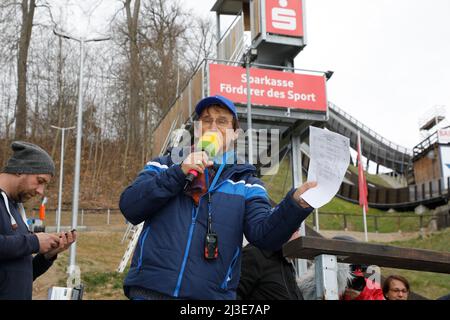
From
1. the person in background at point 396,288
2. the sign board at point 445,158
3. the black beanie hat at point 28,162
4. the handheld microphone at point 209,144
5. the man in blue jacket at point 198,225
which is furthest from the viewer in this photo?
the sign board at point 445,158

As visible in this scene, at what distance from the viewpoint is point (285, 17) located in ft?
56.7

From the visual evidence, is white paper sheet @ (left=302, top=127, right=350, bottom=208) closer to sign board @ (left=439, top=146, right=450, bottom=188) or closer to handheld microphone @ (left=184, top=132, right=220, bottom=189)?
handheld microphone @ (left=184, top=132, right=220, bottom=189)

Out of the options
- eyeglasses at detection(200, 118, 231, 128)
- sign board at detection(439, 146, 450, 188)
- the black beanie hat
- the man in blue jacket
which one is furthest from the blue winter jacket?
sign board at detection(439, 146, 450, 188)

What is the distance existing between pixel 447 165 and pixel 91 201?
23.3m

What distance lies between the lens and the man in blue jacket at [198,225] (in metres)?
2.69

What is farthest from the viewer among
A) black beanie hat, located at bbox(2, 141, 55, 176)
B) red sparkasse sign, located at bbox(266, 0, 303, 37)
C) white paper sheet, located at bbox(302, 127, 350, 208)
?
red sparkasse sign, located at bbox(266, 0, 303, 37)

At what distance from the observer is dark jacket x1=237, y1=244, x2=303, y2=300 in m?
4.15

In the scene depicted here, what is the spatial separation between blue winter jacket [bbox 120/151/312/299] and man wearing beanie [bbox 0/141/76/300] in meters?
0.80

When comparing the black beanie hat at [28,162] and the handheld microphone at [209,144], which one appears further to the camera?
the black beanie hat at [28,162]

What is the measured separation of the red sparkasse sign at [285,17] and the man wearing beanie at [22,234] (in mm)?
14016

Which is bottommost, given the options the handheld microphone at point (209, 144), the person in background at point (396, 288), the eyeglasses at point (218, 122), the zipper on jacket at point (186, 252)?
the person in background at point (396, 288)

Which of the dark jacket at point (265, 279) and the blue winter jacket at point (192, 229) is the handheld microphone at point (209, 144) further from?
the dark jacket at point (265, 279)

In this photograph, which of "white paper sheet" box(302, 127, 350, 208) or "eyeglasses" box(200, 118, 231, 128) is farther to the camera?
"eyeglasses" box(200, 118, 231, 128)

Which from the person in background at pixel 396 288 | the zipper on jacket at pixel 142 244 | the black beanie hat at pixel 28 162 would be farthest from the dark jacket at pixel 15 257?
the person in background at pixel 396 288
